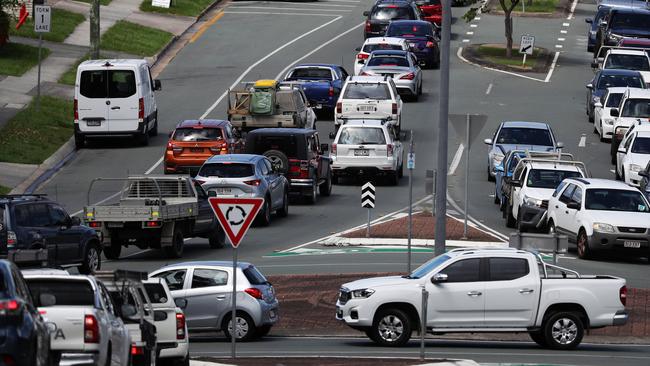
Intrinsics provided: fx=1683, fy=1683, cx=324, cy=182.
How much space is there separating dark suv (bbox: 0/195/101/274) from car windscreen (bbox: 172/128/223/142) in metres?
11.3

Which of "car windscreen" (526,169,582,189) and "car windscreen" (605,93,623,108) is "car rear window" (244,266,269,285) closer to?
"car windscreen" (526,169,582,189)

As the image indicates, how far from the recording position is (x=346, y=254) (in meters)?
35.1

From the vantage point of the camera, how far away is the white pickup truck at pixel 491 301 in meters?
24.9

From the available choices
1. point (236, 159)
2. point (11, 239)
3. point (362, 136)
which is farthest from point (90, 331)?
point (362, 136)

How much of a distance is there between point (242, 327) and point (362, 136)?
60.3 feet

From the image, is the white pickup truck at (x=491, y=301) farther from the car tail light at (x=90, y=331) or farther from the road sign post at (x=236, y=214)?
the car tail light at (x=90, y=331)

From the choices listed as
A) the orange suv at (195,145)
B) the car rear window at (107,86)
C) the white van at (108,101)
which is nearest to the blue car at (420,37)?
the white van at (108,101)

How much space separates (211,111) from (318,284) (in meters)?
22.2

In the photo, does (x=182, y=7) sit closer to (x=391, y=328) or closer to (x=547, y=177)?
(x=547, y=177)

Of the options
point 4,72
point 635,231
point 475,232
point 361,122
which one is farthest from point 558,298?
point 4,72

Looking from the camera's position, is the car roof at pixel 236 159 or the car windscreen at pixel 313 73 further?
the car windscreen at pixel 313 73

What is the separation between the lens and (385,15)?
6525 centimetres

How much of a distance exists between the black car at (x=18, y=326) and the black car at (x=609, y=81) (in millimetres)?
38726

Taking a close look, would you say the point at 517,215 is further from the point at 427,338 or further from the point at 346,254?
the point at 427,338
